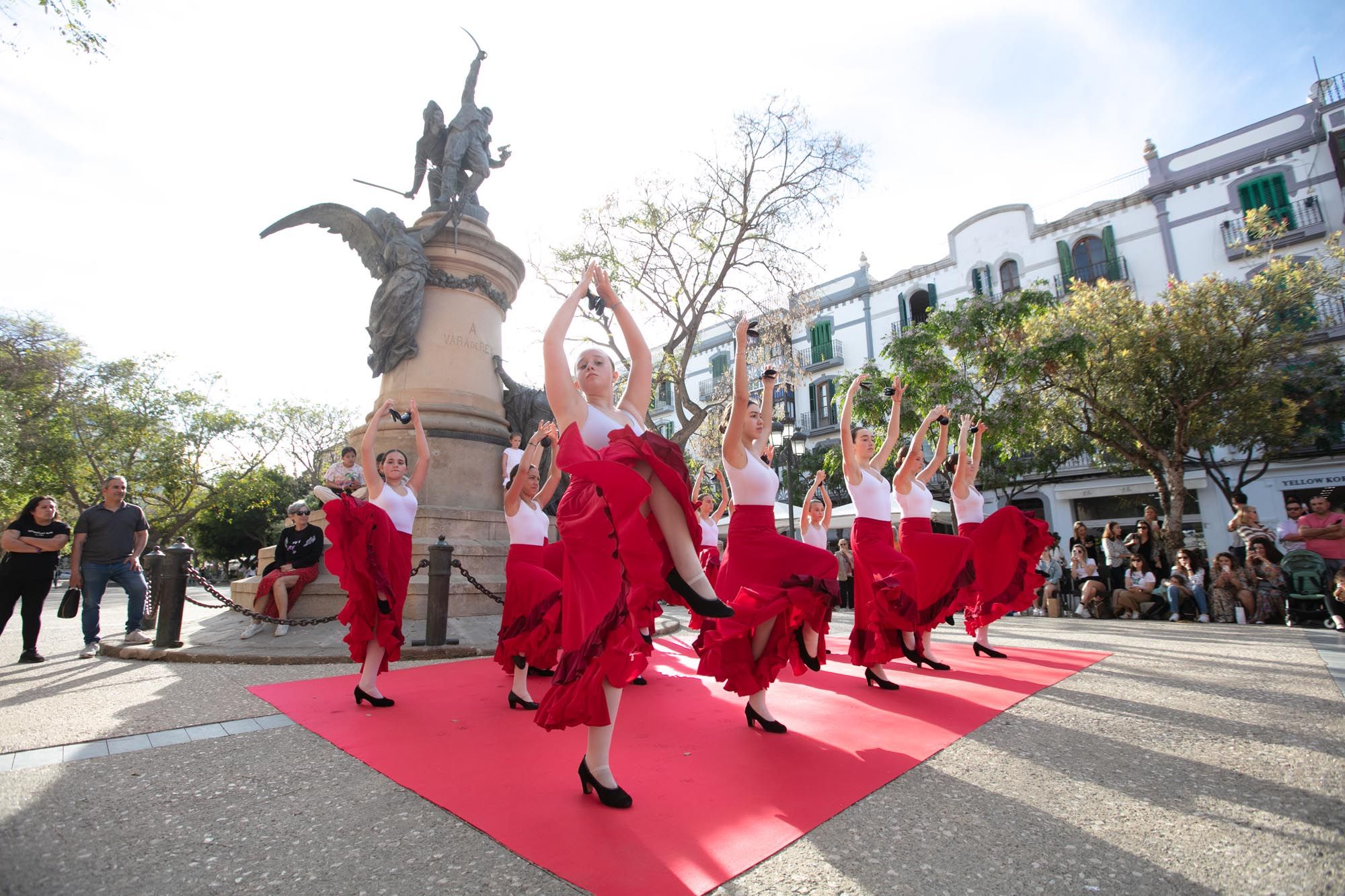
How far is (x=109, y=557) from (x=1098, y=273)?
2638 cm

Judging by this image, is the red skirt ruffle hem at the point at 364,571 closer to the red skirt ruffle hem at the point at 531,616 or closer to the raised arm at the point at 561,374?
the red skirt ruffle hem at the point at 531,616

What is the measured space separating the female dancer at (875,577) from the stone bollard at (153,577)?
20.3ft

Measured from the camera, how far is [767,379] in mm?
3529

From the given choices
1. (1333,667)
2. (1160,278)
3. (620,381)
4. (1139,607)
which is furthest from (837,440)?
(1333,667)

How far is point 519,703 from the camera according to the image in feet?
13.0

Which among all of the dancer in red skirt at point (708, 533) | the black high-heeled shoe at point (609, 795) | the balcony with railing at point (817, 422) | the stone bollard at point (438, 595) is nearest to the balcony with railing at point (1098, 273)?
the balcony with railing at point (817, 422)

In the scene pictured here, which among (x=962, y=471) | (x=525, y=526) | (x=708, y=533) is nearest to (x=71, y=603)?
(x=525, y=526)

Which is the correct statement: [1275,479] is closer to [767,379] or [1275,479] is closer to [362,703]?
[767,379]

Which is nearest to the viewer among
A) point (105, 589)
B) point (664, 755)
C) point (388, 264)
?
point (664, 755)

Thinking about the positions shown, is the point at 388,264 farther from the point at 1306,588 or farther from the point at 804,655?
the point at 1306,588

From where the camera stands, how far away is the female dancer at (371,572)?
3982 mm

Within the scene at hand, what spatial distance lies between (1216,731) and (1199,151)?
83.8 feet

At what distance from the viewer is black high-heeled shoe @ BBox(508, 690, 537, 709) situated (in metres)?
3.96

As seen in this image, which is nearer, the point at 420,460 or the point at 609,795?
the point at 609,795
